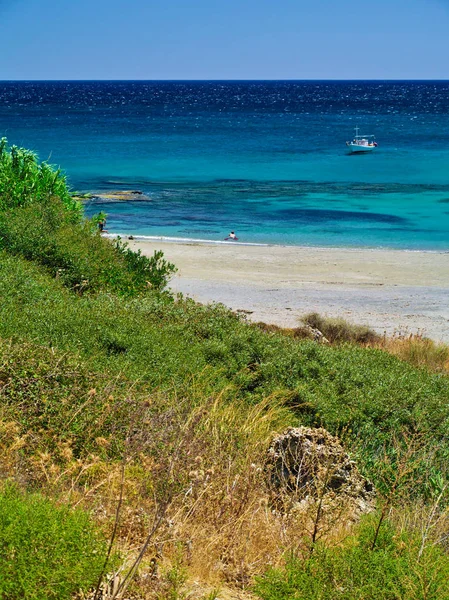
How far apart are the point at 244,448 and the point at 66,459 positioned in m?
1.52

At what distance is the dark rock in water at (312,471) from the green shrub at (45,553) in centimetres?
212

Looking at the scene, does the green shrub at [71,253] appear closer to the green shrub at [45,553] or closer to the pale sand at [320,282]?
the pale sand at [320,282]

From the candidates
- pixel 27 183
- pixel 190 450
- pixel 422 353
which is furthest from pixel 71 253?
pixel 190 450

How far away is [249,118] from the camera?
360 feet

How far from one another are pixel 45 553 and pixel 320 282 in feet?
69.1

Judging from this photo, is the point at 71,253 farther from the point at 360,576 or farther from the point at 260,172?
the point at 260,172

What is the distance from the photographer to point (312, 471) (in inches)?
224

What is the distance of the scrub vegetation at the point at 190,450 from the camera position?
159 inches

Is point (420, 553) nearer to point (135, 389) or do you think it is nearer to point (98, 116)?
point (135, 389)

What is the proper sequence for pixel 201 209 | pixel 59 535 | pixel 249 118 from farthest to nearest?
pixel 249 118 → pixel 201 209 → pixel 59 535

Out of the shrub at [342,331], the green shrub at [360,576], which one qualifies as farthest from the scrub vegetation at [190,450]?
the shrub at [342,331]

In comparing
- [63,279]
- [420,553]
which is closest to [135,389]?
[420,553]

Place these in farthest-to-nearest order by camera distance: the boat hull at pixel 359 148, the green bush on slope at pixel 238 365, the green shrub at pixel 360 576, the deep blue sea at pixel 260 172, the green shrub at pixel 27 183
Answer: the boat hull at pixel 359 148 < the deep blue sea at pixel 260 172 < the green shrub at pixel 27 183 < the green bush on slope at pixel 238 365 < the green shrub at pixel 360 576

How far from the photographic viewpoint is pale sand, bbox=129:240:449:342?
19.1 metres
